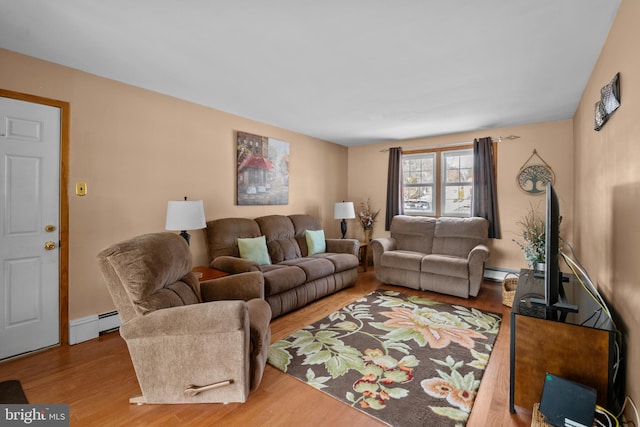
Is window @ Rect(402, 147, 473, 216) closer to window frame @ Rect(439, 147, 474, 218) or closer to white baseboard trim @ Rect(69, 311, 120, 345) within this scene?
window frame @ Rect(439, 147, 474, 218)

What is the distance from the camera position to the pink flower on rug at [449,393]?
1810 millimetres

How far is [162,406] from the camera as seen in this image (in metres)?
1.79

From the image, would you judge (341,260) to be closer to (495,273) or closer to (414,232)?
(414,232)

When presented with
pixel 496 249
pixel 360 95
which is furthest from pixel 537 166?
pixel 360 95

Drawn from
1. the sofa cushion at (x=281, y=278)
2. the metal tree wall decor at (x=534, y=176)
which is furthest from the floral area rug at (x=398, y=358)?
the metal tree wall decor at (x=534, y=176)

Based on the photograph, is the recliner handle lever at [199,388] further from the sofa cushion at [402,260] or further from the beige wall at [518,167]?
the beige wall at [518,167]

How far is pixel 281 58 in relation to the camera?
7.68 ft

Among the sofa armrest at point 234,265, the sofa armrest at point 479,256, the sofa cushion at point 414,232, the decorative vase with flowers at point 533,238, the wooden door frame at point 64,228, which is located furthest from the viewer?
the sofa cushion at point 414,232

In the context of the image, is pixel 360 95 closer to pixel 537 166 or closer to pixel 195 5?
pixel 195 5

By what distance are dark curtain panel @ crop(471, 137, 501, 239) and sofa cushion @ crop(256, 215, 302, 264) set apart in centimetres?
286

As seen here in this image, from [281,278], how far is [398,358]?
1375 millimetres

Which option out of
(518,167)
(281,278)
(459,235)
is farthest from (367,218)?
(281,278)

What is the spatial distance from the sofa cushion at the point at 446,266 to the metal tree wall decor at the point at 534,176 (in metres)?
1.51

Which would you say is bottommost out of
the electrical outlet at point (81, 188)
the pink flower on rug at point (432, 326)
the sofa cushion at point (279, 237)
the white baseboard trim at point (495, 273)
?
the pink flower on rug at point (432, 326)
